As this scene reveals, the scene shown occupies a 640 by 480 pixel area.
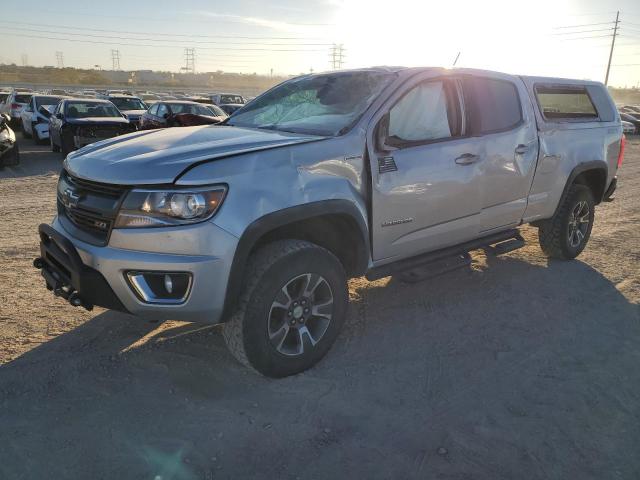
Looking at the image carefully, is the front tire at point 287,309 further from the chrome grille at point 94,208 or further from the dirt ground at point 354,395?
the chrome grille at point 94,208

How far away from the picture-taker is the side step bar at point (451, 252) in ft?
12.4

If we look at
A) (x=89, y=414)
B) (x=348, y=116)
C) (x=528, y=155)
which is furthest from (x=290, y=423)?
(x=528, y=155)

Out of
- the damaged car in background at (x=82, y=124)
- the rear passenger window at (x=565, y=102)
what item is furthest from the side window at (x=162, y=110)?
the rear passenger window at (x=565, y=102)

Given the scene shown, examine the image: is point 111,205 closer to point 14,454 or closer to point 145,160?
point 145,160

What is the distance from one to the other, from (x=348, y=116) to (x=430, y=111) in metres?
0.73

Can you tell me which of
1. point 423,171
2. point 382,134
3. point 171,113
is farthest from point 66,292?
point 171,113

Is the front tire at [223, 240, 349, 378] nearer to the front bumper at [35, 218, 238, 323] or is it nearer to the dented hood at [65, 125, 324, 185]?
the front bumper at [35, 218, 238, 323]

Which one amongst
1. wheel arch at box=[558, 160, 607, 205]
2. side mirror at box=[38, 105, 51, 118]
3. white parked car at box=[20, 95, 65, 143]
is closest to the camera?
wheel arch at box=[558, 160, 607, 205]

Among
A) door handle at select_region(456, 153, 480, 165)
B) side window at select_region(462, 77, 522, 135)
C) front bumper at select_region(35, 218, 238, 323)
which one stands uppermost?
side window at select_region(462, 77, 522, 135)

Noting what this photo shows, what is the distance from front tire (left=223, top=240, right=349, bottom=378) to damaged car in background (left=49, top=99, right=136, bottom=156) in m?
11.1

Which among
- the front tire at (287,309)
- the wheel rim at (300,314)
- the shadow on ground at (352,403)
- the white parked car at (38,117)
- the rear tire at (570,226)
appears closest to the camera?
the shadow on ground at (352,403)

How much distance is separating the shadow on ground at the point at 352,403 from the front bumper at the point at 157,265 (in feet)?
1.92

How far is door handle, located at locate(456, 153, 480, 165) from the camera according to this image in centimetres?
398

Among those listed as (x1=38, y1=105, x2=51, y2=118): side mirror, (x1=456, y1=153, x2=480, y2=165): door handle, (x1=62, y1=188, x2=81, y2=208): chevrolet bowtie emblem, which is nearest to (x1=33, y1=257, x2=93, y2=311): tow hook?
(x1=62, y1=188, x2=81, y2=208): chevrolet bowtie emblem
